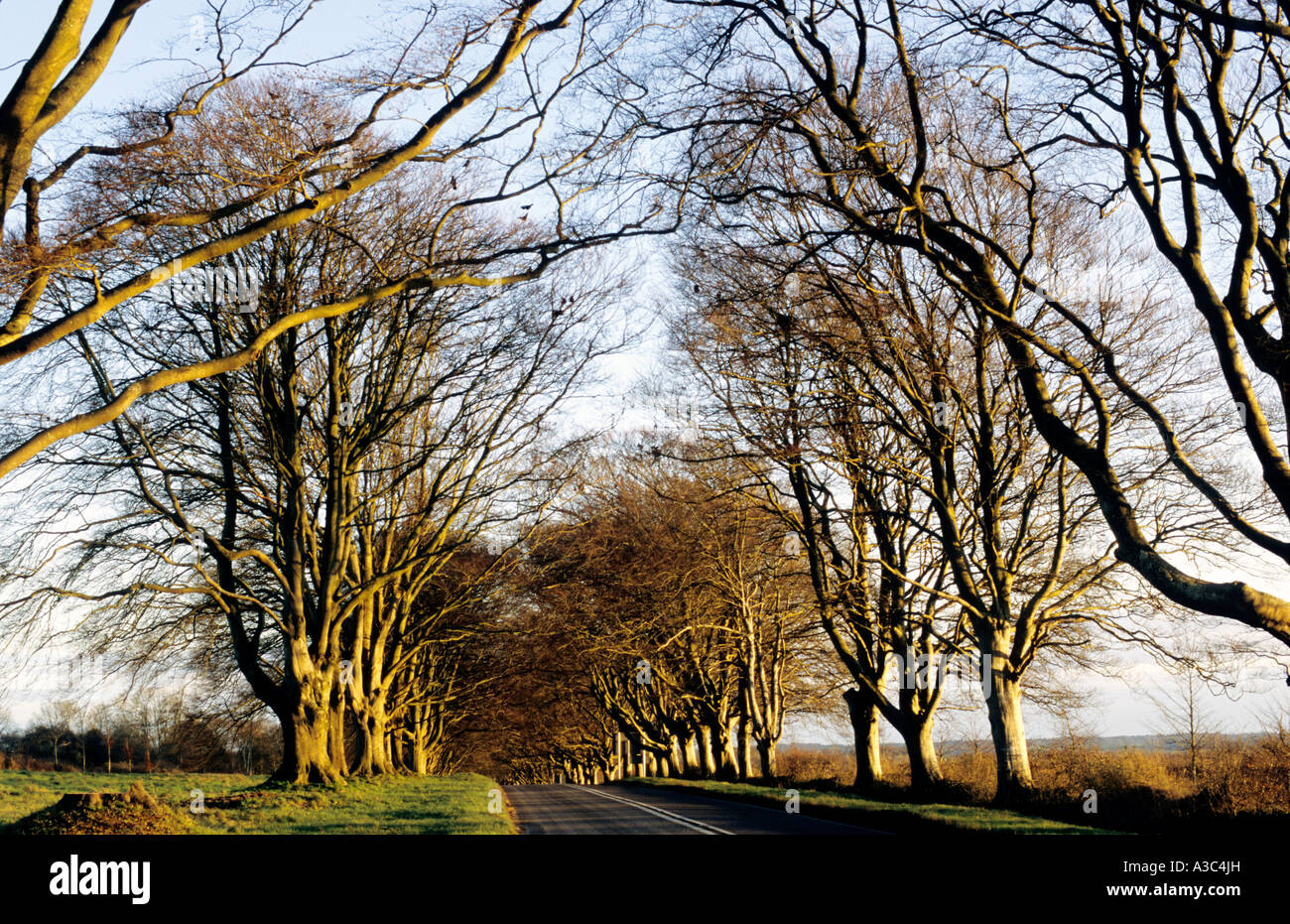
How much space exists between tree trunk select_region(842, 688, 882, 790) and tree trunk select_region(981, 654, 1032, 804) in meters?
6.76

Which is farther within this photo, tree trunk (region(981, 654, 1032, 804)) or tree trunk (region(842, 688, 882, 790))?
tree trunk (region(842, 688, 882, 790))

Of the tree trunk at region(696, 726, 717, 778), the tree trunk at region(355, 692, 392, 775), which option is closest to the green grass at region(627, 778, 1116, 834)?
the tree trunk at region(355, 692, 392, 775)

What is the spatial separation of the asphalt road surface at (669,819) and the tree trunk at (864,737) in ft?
11.9

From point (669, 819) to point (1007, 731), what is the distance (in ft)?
19.7

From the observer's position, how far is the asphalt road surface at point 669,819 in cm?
1415

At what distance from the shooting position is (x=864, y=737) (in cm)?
2327

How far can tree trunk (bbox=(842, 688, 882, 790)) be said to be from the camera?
2286 cm

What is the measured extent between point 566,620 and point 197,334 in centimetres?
1629

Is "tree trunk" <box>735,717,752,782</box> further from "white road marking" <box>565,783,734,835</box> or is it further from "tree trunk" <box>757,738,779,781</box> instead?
"white road marking" <box>565,783,734,835</box>

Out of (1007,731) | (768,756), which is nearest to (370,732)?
(768,756)
